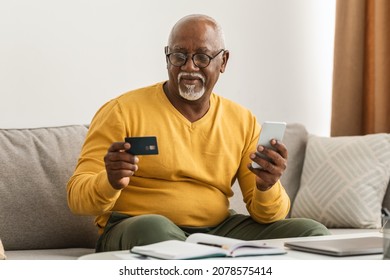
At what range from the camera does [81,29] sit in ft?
9.67

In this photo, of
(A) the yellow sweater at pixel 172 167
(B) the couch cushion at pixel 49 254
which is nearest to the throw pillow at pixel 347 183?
(A) the yellow sweater at pixel 172 167

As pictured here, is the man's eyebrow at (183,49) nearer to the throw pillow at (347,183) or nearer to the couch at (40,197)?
the couch at (40,197)

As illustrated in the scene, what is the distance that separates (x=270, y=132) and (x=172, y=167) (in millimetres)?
410

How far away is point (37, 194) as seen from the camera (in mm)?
2477

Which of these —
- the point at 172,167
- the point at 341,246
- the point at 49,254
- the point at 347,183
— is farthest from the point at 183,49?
the point at 347,183

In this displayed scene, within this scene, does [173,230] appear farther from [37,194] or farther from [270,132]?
[37,194]

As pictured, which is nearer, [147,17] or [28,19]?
[28,19]

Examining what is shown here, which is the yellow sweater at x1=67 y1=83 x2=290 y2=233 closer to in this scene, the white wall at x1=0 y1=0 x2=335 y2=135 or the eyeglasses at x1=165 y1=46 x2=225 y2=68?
the eyeglasses at x1=165 y1=46 x2=225 y2=68

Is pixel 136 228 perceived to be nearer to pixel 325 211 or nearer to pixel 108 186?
pixel 108 186

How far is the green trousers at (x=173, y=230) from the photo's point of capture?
198 cm

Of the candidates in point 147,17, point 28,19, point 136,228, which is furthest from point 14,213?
point 147,17

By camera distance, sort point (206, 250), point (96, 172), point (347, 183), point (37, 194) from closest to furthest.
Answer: point (206, 250), point (96, 172), point (37, 194), point (347, 183)

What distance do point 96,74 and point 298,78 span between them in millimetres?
1070

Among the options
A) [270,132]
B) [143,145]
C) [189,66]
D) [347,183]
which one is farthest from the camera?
[347,183]
